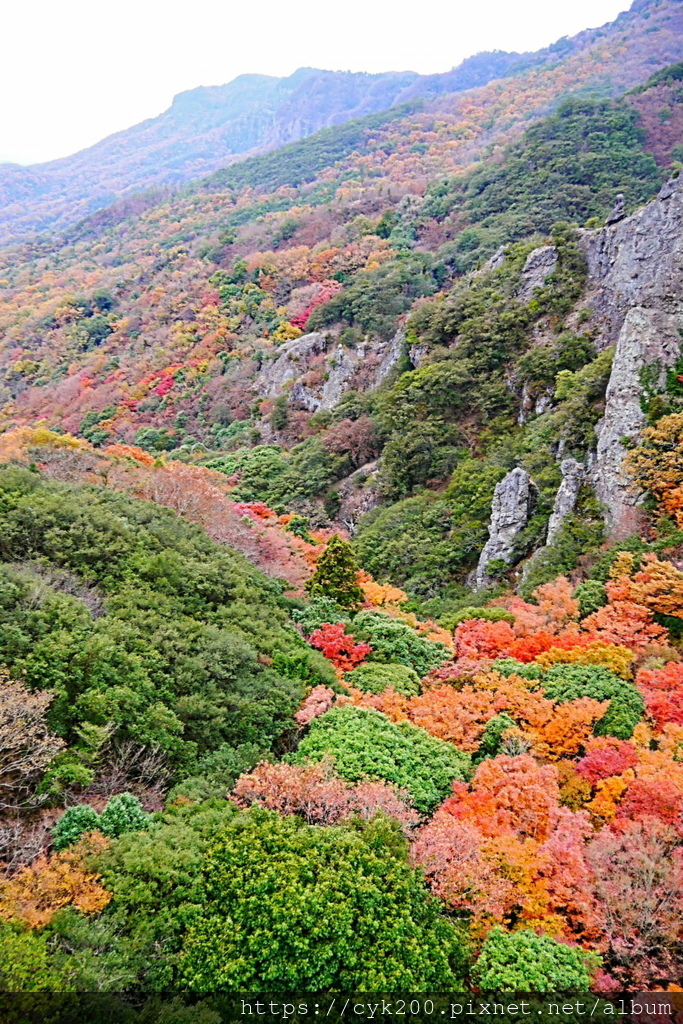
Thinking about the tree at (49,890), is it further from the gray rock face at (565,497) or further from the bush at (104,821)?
the gray rock face at (565,497)

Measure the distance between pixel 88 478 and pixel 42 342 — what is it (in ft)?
186

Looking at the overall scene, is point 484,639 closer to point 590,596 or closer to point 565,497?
point 590,596

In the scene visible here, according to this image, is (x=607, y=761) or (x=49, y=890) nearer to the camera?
(x=49, y=890)

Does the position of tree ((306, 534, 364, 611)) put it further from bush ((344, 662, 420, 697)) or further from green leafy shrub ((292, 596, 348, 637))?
bush ((344, 662, 420, 697))

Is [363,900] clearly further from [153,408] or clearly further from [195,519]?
[153,408]

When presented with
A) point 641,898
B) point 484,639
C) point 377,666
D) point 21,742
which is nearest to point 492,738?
point 377,666

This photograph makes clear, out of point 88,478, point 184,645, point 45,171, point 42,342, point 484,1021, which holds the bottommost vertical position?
point 484,1021

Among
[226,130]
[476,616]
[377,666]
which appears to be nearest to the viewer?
[377,666]

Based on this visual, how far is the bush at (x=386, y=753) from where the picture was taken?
39.9ft

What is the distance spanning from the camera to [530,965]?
8.82 metres

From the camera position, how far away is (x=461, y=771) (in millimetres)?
13344

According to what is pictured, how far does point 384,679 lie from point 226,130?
19900 centimetres

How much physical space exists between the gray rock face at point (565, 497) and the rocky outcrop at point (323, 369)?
17.2 meters

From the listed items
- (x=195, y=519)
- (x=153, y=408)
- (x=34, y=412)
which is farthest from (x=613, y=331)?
(x=34, y=412)
